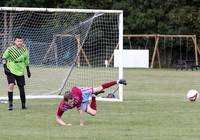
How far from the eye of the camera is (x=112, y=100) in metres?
20.0

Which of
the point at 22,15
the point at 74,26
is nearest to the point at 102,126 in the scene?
the point at 74,26

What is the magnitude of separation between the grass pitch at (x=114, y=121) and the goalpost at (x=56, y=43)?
3.00 metres

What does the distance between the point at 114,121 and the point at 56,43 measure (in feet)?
37.6

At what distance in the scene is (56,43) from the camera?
2528 centimetres

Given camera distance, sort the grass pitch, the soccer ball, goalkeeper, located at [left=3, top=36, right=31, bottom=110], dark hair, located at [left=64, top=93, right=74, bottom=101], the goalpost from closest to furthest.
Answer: the grass pitch < dark hair, located at [left=64, top=93, right=74, bottom=101] < goalkeeper, located at [left=3, top=36, right=31, bottom=110] < the soccer ball < the goalpost

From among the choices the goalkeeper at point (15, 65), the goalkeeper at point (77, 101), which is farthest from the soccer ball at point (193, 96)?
the goalkeeper at point (77, 101)

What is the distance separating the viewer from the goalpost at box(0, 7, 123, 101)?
22828 mm

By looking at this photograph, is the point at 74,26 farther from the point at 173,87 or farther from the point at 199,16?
the point at 199,16

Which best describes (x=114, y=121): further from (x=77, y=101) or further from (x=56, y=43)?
(x=56, y=43)

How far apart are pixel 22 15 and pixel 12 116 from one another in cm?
1120

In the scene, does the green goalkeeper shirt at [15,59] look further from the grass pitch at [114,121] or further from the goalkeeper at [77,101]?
the goalkeeper at [77,101]

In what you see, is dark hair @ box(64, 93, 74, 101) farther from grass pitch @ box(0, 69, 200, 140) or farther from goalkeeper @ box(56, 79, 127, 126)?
grass pitch @ box(0, 69, 200, 140)

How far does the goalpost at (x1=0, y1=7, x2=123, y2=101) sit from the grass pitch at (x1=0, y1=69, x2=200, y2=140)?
9.85 ft

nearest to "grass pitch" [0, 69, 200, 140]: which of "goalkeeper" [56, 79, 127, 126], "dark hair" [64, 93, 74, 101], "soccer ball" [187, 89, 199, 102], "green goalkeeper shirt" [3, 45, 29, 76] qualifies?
"soccer ball" [187, 89, 199, 102]
